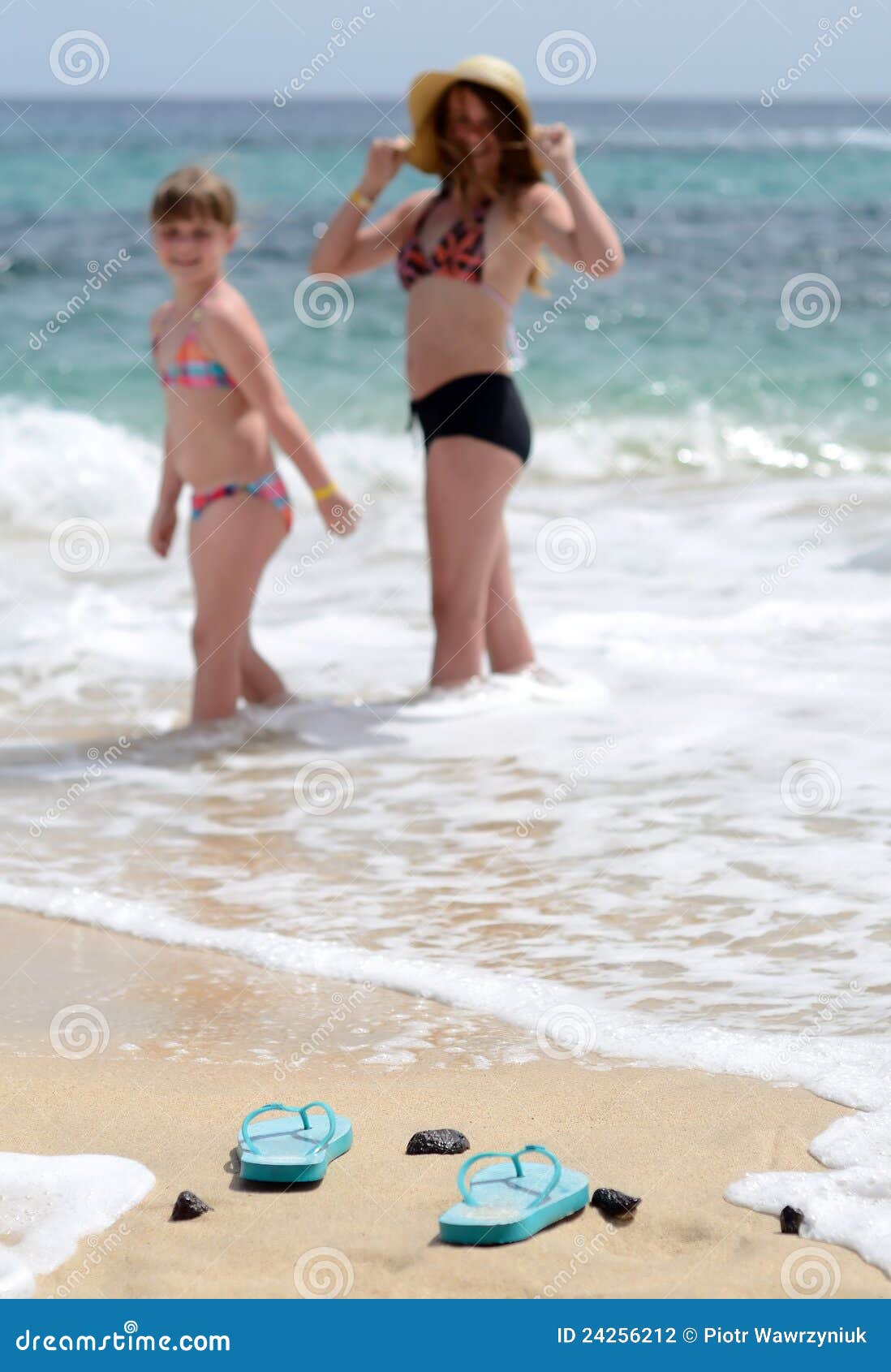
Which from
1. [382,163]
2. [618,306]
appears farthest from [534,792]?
[618,306]

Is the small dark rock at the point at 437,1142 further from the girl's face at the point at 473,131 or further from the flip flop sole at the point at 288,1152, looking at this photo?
the girl's face at the point at 473,131

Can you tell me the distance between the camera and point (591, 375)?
44.2 ft

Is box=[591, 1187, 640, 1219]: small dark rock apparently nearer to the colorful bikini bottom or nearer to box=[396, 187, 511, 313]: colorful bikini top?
the colorful bikini bottom

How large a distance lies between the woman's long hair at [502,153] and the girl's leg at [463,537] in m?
0.68

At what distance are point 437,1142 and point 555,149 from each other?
339cm

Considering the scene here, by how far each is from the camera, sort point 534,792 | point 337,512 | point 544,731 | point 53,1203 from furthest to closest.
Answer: point 544,731 < point 337,512 < point 534,792 < point 53,1203

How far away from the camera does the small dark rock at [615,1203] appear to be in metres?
2.42

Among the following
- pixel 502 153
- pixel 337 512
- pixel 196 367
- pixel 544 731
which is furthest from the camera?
pixel 544 731

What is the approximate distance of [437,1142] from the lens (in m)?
2.67

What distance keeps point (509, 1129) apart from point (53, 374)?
12.0 metres

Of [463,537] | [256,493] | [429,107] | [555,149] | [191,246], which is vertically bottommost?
[463,537]

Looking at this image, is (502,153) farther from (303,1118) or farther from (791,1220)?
(791,1220)

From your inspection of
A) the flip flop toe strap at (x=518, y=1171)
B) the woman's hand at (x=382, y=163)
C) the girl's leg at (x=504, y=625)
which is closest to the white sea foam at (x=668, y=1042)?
the flip flop toe strap at (x=518, y=1171)

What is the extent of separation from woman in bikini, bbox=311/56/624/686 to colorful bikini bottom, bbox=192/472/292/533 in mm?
527
